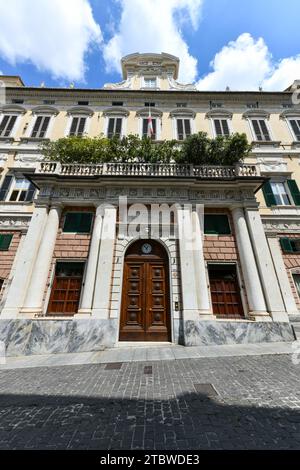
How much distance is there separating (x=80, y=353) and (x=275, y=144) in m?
17.6

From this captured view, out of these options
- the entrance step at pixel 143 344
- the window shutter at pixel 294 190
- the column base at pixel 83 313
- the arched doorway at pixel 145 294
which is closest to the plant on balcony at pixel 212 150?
the window shutter at pixel 294 190

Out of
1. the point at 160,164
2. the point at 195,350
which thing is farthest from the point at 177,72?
the point at 195,350

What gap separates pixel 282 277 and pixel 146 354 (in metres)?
8.34

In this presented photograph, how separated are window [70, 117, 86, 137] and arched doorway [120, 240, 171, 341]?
10836 millimetres

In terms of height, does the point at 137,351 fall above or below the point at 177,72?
below

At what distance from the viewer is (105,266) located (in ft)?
30.2

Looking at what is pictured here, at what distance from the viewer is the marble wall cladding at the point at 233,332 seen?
8.16 metres

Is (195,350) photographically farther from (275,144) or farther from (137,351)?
(275,144)

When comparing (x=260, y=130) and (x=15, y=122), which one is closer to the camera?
(x=260, y=130)

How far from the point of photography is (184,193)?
10734 millimetres

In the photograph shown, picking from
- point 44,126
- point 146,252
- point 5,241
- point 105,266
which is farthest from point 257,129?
point 5,241

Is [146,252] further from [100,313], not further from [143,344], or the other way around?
[143,344]

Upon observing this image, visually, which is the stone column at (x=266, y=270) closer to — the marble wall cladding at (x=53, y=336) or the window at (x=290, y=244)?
the window at (x=290, y=244)

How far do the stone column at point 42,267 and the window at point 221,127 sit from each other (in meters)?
13.0
